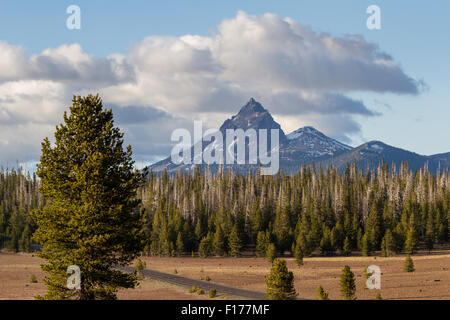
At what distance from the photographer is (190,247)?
12900cm

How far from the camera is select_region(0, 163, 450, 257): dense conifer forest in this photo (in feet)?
386

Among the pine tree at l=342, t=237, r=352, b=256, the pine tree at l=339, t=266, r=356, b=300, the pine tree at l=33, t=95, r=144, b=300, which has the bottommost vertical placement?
the pine tree at l=342, t=237, r=352, b=256

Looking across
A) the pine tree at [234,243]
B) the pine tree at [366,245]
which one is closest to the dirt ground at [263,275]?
the pine tree at [234,243]

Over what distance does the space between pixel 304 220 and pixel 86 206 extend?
98.9m

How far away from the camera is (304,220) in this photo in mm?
120938

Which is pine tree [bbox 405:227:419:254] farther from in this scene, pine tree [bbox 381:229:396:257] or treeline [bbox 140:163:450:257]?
pine tree [bbox 381:229:396:257]

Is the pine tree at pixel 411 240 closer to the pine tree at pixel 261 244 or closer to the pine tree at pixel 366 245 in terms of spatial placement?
the pine tree at pixel 366 245

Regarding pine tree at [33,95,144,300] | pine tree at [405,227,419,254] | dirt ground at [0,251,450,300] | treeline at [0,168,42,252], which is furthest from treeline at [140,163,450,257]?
pine tree at [33,95,144,300]

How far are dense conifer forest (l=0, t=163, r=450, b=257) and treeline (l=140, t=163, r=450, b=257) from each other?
0.23m

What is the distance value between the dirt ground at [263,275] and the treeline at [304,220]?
197 inches

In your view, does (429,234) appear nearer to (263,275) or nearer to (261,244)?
(261,244)

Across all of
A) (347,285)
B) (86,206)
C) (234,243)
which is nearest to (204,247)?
(234,243)

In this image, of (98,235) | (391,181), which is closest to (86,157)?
(98,235)
